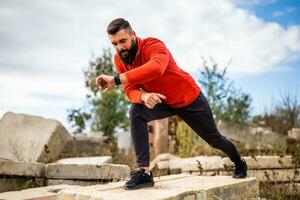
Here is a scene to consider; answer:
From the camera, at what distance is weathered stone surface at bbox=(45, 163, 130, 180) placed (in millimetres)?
5797

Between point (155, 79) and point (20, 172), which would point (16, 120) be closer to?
point (20, 172)

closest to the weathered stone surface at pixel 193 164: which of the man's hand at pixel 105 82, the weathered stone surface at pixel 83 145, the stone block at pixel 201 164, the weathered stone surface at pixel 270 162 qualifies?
the stone block at pixel 201 164

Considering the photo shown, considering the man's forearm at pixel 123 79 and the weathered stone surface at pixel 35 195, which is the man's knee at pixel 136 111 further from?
the weathered stone surface at pixel 35 195

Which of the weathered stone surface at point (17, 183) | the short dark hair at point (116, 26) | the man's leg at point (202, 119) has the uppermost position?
the short dark hair at point (116, 26)

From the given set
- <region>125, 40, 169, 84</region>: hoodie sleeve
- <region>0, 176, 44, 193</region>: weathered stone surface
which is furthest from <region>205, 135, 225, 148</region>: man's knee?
<region>0, 176, 44, 193</region>: weathered stone surface

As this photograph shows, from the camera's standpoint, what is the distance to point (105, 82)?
369 cm

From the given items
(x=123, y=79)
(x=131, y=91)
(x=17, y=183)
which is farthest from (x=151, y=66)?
(x=17, y=183)

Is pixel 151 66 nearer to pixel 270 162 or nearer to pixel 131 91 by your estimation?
pixel 131 91

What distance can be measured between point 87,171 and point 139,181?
234 centimetres

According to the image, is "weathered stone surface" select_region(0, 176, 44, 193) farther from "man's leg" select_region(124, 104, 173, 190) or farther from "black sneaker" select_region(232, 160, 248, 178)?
"black sneaker" select_region(232, 160, 248, 178)

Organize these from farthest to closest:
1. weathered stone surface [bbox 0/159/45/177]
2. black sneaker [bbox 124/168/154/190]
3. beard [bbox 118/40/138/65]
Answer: weathered stone surface [bbox 0/159/45/177] → beard [bbox 118/40/138/65] → black sneaker [bbox 124/168/154/190]

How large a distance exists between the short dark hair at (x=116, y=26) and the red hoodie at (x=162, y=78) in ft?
0.87

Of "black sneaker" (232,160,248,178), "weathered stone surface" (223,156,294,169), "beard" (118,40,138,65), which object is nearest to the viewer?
"beard" (118,40,138,65)

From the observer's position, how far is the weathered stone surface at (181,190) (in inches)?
132
